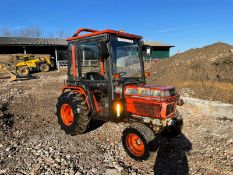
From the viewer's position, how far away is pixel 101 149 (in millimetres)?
4742

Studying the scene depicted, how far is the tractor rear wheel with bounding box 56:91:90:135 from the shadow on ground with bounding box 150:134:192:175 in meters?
1.87

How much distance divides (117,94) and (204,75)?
924 cm

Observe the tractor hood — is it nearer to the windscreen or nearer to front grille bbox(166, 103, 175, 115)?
front grille bbox(166, 103, 175, 115)

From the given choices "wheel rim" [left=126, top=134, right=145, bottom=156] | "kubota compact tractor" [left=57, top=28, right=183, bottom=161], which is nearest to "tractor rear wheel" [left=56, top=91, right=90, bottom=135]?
"kubota compact tractor" [left=57, top=28, right=183, bottom=161]

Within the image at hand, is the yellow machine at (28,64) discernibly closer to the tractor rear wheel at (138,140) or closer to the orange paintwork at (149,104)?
the orange paintwork at (149,104)

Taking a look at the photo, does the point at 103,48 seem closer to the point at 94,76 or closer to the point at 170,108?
the point at 94,76

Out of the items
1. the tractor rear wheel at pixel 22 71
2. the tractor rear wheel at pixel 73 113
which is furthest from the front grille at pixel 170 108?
the tractor rear wheel at pixel 22 71

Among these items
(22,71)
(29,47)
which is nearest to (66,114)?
(22,71)

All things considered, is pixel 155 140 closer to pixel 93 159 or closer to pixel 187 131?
pixel 93 159

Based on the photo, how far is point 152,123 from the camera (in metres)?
4.38

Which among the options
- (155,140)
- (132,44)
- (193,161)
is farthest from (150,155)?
(132,44)

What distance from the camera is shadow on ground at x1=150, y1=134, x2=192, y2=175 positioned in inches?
155

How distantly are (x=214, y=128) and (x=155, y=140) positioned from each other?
2891 mm

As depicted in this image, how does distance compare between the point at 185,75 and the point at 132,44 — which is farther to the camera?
the point at 185,75
